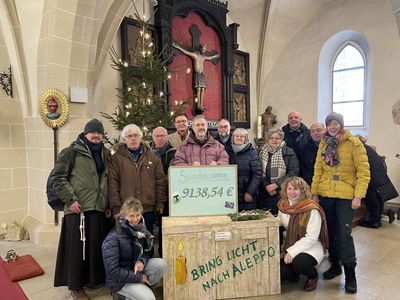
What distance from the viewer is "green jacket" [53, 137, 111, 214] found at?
2.38 metres

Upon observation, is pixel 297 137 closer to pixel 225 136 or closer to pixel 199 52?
pixel 225 136

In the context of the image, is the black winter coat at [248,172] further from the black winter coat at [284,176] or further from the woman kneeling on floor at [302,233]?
the woman kneeling on floor at [302,233]

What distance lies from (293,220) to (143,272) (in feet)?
4.39

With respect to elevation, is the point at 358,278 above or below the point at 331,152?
below

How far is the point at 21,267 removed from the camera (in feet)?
10.0

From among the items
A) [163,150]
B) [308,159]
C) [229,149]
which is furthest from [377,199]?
[163,150]

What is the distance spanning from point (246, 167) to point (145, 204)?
108 cm

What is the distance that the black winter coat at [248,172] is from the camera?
2.97 meters

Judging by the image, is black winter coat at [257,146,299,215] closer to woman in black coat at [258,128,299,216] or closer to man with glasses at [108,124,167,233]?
woman in black coat at [258,128,299,216]

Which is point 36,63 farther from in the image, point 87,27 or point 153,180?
point 153,180

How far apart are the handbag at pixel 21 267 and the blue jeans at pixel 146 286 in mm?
1354

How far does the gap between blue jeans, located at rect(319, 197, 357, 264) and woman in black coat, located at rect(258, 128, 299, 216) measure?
1.50 feet

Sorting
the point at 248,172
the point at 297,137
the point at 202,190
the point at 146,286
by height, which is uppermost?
the point at 297,137

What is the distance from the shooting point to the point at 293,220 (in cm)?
258
